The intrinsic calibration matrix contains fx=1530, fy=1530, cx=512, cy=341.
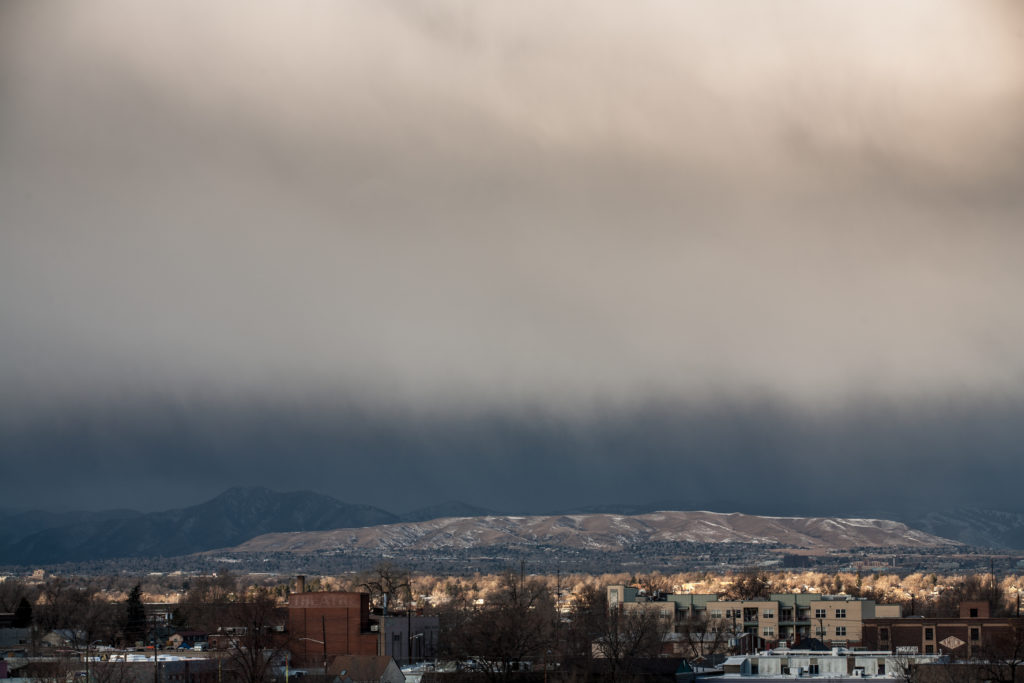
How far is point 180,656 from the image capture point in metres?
153

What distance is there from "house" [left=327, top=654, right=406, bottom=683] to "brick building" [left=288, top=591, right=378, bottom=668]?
15.2 metres

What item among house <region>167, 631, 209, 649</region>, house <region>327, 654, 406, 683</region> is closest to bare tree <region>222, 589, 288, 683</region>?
house <region>167, 631, 209, 649</region>

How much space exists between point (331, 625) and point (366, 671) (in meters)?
21.4

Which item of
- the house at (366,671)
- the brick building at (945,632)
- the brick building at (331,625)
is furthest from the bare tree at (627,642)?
the brick building at (945,632)

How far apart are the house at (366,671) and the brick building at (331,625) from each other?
15206 mm

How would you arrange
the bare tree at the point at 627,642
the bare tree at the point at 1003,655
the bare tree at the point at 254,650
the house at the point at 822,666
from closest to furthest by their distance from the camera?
1. the bare tree at the point at 254,650
2. the bare tree at the point at 1003,655
3. the bare tree at the point at 627,642
4. the house at the point at 822,666

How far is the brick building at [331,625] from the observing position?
163 meters

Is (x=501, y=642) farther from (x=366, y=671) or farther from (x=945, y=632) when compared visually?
(x=945, y=632)

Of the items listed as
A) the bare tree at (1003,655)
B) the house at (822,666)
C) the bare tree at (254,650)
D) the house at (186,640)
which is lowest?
the house at (186,640)

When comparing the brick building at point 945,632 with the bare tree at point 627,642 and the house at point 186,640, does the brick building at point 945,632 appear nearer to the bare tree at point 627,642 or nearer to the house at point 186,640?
the bare tree at point 627,642

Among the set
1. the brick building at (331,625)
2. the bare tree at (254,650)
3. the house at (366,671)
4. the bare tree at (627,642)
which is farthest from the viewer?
the brick building at (331,625)

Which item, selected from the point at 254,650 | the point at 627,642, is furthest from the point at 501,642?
the point at 254,650

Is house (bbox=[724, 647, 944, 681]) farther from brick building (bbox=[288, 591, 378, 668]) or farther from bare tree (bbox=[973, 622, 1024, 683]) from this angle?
brick building (bbox=[288, 591, 378, 668])

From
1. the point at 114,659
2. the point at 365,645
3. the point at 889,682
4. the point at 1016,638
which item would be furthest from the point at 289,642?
the point at 1016,638
